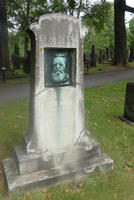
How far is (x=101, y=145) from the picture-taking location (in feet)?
14.1

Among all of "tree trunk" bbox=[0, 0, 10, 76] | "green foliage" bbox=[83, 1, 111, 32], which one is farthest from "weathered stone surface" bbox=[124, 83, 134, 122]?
"green foliage" bbox=[83, 1, 111, 32]

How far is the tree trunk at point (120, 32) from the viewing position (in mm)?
16078

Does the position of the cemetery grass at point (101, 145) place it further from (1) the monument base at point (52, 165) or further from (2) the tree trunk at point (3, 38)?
(2) the tree trunk at point (3, 38)

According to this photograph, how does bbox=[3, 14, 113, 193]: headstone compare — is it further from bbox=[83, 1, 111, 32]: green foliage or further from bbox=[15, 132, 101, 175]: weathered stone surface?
bbox=[83, 1, 111, 32]: green foliage

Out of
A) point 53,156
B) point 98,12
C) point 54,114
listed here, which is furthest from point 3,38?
point 53,156

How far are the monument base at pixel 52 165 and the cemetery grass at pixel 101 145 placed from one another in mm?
127

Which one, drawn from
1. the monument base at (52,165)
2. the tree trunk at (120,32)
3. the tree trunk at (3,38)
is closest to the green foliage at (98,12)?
the tree trunk at (120,32)

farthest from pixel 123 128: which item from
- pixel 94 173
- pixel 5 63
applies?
pixel 5 63

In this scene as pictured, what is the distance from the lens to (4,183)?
320 centimetres

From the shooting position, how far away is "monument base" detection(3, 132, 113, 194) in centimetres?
304

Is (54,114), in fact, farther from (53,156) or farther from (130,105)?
(130,105)

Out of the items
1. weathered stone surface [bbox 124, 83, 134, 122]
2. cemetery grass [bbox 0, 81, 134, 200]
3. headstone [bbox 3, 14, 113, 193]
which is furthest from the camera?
weathered stone surface [bbox 124, 83, 134, 122]

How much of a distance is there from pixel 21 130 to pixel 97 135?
1.89 m

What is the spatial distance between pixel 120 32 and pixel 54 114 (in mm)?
15226
